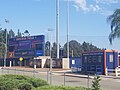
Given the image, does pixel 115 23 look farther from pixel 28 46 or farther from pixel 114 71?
pixel 28 46

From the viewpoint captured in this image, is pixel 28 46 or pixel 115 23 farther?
pixel 28 46

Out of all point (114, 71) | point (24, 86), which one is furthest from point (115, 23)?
point (24, 86)

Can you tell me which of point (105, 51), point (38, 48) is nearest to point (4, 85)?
point (105, 51)

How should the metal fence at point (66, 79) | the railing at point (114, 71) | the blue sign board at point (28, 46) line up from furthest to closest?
Result: 1. the blue sign board at point (28, 46)
2. the railing at point (114, 71)
3. the metal fence at point (66, 79)

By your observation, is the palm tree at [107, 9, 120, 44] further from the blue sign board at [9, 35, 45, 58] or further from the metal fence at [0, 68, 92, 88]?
the blue sign board at [9, 35, 45, 58]

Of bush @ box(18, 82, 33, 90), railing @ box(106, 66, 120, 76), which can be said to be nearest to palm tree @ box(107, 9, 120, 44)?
railing @ box(106, 66, 120, 76)

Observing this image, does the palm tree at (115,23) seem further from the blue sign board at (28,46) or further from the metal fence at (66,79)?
the blue sign board at (28,46)

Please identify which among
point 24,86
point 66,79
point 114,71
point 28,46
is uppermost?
point 28,46

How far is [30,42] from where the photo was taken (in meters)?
88.1

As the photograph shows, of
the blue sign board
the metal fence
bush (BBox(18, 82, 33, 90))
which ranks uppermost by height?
the blue sign board

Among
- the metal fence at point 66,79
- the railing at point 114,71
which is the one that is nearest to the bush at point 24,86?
the metal fence at point 66,79

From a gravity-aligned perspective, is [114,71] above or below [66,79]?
above

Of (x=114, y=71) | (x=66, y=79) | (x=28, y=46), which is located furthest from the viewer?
(x=28, y=46)

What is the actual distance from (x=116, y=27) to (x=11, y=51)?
1957 inches
